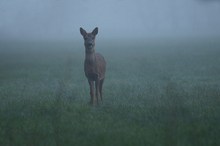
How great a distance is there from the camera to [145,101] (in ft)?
57.6

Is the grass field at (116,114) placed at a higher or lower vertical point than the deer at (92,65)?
lower

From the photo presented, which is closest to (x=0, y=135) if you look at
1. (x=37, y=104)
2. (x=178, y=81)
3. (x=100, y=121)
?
(x=100, y=121)

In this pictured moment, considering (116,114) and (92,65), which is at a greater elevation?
(92,65)

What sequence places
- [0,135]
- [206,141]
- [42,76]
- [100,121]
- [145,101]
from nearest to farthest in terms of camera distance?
[206,141], [0,135], [100,121], [145,101], [42,76]

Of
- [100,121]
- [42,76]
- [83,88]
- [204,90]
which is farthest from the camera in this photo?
[42,76]

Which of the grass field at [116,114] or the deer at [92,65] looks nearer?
the grass field at [116,114]

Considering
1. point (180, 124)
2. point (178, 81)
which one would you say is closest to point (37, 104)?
point (180, 124)

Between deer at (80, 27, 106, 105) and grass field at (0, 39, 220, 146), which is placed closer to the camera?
grass field at (0, 39, 220, 146)

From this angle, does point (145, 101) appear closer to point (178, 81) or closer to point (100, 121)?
point (100, 121)

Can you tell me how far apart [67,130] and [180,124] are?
3.13m

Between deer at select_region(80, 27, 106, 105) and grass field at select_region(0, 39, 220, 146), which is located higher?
deer at select_region(80, 27, 106, 105)

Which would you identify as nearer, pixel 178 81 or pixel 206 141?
pixel 206 141

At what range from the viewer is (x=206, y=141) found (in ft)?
38.1

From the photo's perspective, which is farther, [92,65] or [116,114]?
[92,65]
